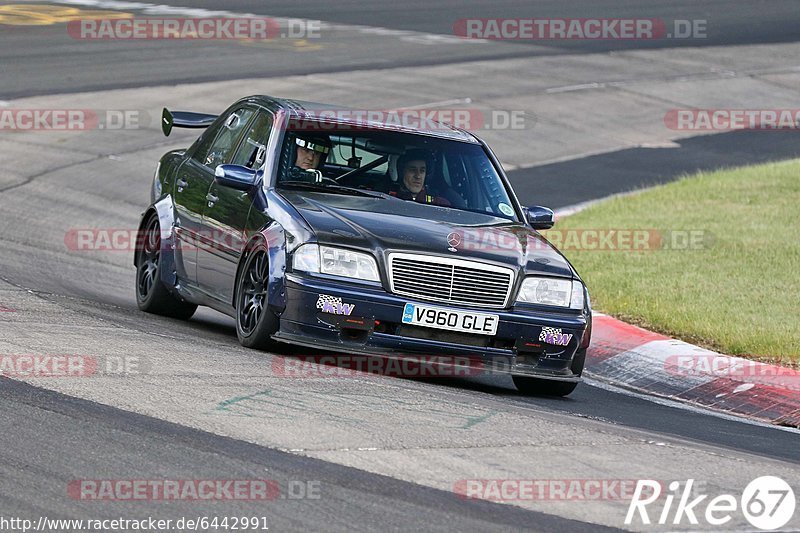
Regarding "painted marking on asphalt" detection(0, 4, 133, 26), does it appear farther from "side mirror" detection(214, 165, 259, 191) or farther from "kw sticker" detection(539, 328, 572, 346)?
"kw sticker" detection(539, 328, 572, 346)

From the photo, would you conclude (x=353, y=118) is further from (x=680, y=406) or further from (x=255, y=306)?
(x=680, y=406)

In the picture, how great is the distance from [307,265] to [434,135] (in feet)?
6.19

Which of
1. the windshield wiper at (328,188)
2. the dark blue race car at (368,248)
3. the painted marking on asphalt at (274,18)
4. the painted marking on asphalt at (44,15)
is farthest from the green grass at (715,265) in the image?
the painted marking on asphalt at (44,15)

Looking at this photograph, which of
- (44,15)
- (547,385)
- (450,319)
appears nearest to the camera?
(450,319)

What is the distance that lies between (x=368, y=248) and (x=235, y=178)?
1.32 meters

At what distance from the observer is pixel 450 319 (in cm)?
838

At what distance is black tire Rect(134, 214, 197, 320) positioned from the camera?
10547 mm

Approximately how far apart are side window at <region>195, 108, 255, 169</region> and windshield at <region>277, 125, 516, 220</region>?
34.3 inches

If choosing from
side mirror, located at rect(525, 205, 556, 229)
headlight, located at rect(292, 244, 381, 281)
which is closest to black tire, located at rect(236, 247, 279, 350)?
headlight, located at rect(292, 244, 381, 281)

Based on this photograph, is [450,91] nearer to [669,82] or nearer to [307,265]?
[669,82]

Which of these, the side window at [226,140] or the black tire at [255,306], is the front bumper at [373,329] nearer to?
the black tire at [255,306]

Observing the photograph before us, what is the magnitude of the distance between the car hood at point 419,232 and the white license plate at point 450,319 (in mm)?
324

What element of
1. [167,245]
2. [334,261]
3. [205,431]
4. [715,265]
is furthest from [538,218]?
[205,431]

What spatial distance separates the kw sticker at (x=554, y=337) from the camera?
8586 millimetres
